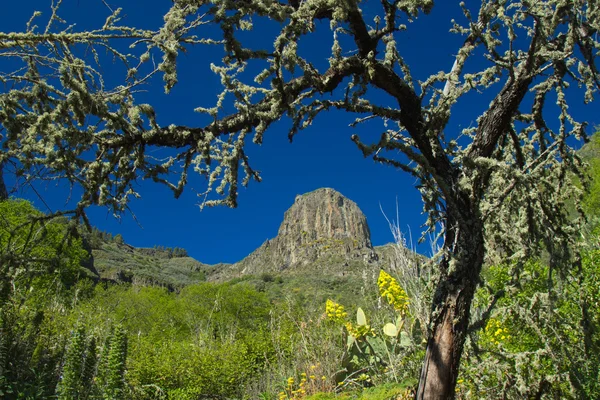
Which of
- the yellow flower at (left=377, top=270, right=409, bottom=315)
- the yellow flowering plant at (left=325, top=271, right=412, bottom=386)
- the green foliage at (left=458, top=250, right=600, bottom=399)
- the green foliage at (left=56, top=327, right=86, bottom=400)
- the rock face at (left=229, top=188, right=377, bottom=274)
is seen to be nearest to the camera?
the green foliage at (left=458, top=250, right=600, bottom=399)

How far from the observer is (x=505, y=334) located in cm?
629

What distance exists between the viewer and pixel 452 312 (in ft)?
9.88

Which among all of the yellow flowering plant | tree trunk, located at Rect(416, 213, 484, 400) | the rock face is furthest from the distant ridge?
tree trunk, located at Rect(416, 213, 484, 400)

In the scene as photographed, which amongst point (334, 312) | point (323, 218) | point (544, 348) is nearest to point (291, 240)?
point (323, 218)

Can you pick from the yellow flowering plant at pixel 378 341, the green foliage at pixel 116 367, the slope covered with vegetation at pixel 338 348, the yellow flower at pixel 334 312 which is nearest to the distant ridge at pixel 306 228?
the slope covered with vegetation at pixel 338 348

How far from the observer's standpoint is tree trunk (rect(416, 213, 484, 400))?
2.99 metres

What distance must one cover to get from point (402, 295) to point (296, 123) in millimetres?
4769

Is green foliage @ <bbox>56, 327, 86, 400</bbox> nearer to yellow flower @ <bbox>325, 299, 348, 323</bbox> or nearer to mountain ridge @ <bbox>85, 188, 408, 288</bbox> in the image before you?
yellow flower @ <bbox>325, 299, 348, 323</bbox>

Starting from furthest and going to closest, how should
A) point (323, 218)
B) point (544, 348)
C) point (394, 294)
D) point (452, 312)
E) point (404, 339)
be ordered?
point (323, 218), point (394, 294), point (404, 339), point (544, 348), point (452, 312)

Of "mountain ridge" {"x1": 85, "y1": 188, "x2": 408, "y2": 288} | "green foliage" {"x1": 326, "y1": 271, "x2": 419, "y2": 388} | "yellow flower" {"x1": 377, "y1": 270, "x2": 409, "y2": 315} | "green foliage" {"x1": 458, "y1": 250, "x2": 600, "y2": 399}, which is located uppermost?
"mountain ridge" {"x1": 85, "y1": 188, "x2": 408, "y2": 288}

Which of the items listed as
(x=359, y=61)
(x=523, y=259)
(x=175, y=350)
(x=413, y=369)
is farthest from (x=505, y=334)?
(x=175, y=350)

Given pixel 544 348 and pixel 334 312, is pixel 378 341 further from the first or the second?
pixel 544 348

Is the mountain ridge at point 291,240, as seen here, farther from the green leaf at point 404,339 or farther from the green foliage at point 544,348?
the green foliage at point 544,348

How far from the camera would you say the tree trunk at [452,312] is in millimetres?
2986
